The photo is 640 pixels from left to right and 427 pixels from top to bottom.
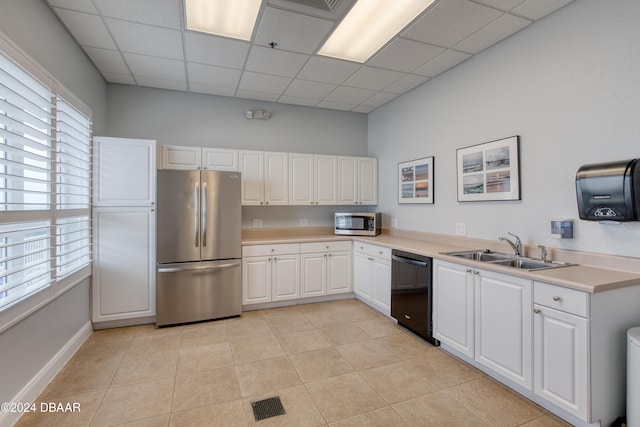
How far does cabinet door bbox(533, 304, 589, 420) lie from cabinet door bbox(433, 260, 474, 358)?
53cm

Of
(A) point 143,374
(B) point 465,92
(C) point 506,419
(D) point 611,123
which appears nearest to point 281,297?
(A) point 143,374

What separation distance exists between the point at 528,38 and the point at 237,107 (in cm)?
343

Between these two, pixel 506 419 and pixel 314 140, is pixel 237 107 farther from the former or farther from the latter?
pixel 506 419

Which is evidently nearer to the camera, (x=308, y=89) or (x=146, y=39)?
(x=146, y=39)

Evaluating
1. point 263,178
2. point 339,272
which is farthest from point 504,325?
point 263,178

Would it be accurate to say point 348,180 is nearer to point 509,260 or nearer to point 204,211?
point 204,211

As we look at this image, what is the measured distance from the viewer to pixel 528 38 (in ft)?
8.52

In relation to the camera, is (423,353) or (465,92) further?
(465,92)

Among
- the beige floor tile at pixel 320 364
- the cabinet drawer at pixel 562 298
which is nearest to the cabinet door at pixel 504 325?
the cabinet drawer at pixel 562 298

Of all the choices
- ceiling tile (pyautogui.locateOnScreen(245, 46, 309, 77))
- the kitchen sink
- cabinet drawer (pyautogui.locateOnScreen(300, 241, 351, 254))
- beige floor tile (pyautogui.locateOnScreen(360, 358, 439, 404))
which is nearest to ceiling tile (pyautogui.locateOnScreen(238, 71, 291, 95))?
ceiling tile (pyautogui.locateOnScreen(245, 46, 309, 77))

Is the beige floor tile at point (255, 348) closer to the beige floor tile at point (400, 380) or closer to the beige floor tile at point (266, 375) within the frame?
the beige floor tile at point (266, 375)

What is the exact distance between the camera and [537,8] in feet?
7.72

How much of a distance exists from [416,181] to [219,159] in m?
2.54

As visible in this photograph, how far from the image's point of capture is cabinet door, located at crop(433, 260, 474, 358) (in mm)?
2480
